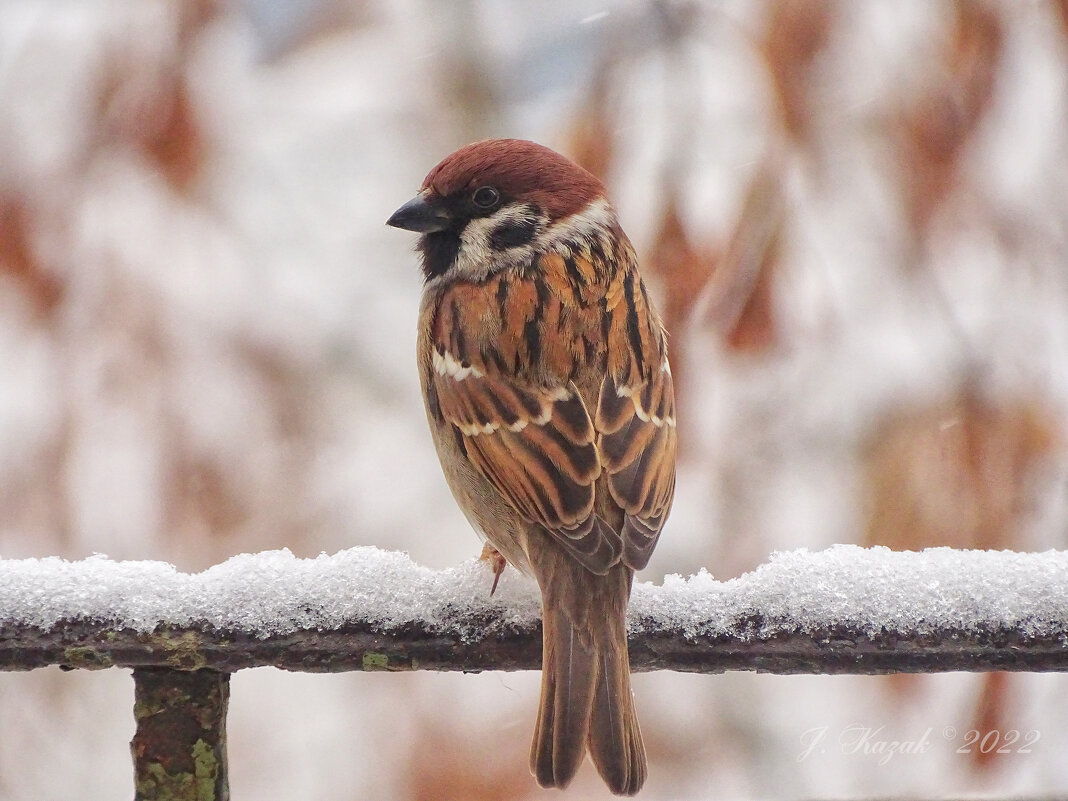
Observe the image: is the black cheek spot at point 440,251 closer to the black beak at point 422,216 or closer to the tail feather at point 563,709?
the black beak at point 422,216

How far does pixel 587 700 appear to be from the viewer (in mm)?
1716

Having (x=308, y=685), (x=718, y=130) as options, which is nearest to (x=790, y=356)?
(x=718, y=130)

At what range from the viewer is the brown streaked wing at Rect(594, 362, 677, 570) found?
2010 millimetres

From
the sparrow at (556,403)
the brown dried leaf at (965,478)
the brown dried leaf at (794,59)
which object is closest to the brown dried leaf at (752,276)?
the brown dried leaf at (794,59)

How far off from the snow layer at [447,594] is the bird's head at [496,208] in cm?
112

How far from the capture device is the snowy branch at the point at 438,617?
56.4 inches

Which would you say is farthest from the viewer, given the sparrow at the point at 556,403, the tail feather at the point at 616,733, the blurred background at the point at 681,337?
the blurred background at the point at 681,337

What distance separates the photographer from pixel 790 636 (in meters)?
1.46

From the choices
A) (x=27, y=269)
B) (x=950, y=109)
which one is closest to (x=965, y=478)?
(x=950, y=109)

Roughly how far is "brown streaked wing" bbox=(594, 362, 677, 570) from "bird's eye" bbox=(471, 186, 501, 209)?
0.55m

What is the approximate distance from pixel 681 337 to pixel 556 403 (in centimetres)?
89

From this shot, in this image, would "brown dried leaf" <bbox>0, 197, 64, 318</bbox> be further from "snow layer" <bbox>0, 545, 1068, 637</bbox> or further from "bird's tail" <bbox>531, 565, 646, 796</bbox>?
"bird's tail" <bbox>531, 565, 646, 796</bbox>

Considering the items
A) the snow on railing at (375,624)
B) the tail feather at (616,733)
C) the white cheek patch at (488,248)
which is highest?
the white cheek patch at (488,248)

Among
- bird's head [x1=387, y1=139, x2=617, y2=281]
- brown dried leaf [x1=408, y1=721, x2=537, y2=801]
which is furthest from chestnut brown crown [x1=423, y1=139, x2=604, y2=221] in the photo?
brown dried leaf [x1=408, y1=721, x2=537, y2=801]
